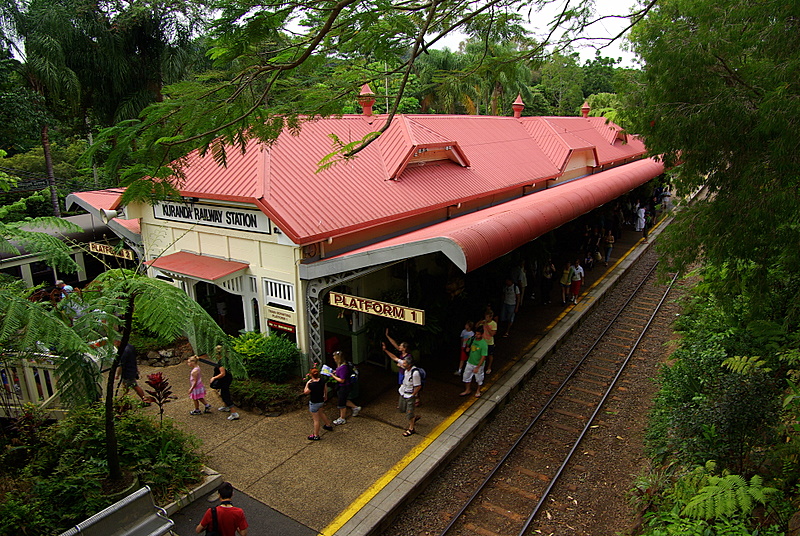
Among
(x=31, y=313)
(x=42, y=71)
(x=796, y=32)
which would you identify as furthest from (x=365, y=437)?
(x=42, y=71)

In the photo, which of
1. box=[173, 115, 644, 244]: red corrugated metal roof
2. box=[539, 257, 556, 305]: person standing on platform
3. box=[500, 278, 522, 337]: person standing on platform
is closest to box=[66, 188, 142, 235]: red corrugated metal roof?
box=[173, 115, 644, 244]: red corrugated metal roof

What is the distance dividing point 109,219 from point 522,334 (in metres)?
10.7

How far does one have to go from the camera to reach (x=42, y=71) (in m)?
20.2

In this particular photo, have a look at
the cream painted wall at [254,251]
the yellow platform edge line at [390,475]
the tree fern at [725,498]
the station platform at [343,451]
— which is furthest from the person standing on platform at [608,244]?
the tree fern at [725,498]

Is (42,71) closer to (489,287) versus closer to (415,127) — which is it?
(415,127)

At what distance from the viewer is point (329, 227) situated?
1052 cm

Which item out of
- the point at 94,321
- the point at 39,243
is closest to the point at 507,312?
the point at 94,321

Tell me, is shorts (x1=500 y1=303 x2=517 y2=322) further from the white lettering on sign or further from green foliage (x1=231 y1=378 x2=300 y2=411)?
the white lettering on sign

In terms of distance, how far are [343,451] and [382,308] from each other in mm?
2475

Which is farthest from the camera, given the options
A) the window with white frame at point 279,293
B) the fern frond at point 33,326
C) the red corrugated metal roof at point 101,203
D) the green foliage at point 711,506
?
the red corrugated metal roof at point 101,203

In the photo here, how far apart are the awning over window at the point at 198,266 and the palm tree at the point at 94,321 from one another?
15.0 feet

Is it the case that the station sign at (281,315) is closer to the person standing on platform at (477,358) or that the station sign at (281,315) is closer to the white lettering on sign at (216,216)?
the white lettering on sign at (216,216)

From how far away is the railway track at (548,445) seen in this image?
7.54 metres

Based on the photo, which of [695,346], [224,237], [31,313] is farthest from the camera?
[224,237]
